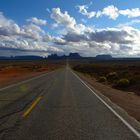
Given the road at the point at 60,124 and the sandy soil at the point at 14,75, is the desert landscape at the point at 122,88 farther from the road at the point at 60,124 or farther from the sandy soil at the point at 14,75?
the sandy soil at the point at 14,75

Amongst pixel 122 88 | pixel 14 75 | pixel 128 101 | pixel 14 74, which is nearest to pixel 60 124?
pixel 128 101

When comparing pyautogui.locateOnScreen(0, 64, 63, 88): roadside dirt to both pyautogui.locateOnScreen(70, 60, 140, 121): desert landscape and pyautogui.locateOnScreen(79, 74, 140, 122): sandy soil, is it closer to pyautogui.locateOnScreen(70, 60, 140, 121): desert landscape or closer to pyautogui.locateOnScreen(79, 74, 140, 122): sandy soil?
pyautogui.locateOnScreen(70, 60, 140, 121): desert landscape

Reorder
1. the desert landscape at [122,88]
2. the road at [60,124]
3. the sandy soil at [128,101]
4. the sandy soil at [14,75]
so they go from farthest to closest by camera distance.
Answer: the sandy soil at [14,75], the desert landscape at [122,88], the sandy soil at [128,101], the road at [60,124]

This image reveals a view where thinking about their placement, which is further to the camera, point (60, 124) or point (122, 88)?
point (122, 88)

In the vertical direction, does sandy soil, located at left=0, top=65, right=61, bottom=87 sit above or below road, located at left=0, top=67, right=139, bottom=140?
below

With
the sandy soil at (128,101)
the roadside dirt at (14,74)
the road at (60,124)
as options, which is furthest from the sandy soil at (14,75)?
the road at (60,124)

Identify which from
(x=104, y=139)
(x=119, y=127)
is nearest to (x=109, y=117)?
(x=119, y=127)

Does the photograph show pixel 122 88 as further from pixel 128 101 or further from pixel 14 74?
pixel 14 74

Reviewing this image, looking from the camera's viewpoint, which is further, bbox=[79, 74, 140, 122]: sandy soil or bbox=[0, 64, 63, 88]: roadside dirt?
bbox=[0, 64, 63, 88]: roadside dirt

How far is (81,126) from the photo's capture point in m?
8.38

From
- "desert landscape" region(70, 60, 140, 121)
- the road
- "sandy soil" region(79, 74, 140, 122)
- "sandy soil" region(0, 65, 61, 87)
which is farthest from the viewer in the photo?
"sandy soil" region(0, 65, 61, 87)

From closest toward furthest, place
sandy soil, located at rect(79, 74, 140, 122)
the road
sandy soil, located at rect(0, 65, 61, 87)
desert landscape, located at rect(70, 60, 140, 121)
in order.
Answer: the road
sandy soil, located at rect(79, 74, 140, 122)
desert landscape, located at rect(70, 60, 140, 121)
sandy soil, located at rect(0, 65, 61, 87)

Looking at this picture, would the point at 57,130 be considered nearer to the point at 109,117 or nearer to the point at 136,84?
the point at 109,117

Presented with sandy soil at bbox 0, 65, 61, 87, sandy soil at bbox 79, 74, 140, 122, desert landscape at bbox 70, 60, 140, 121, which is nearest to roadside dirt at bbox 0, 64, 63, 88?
sandy soil at bbox 0, 65, 61, 87
